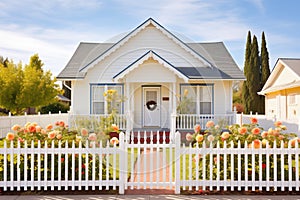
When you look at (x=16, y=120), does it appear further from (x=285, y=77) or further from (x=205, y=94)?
(x=285, y=77)

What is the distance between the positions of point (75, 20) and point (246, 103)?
80.1 ft

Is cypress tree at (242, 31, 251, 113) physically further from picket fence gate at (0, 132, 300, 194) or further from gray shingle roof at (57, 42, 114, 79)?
picket fence gate at (0, 132, 300, 194)

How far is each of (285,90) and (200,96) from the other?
26.9ft

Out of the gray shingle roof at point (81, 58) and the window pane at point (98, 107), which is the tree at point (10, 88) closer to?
the gray shingle roof at point (81, 58)

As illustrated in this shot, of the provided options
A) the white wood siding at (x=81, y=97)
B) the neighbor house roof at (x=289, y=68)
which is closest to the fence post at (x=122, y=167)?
the white wood siding at (x=81, y=97)

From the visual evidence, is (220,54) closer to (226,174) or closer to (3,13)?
(3,13)

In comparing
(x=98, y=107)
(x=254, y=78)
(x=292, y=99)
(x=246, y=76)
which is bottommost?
(x=98, y=107)

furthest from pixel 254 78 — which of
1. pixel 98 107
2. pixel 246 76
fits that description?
pixel 98 107

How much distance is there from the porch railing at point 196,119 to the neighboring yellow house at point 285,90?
410 cm

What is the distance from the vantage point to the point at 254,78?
32719 mm

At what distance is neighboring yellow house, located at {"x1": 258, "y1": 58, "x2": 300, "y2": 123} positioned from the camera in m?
19.0

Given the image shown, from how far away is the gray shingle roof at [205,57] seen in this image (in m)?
15.8

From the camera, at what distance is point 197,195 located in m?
5.76

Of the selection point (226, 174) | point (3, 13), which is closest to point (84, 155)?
point (226, 174)
